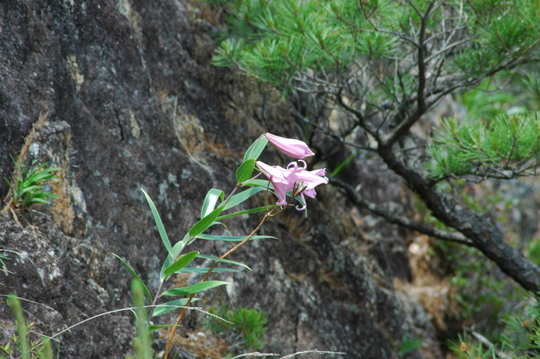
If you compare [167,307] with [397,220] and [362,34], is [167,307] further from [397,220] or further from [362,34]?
[397,220]

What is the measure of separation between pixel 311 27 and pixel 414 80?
29.2 inches

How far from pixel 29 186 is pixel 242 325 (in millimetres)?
918

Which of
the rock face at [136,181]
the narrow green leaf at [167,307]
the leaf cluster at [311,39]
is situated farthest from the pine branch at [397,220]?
the narrow green leaf at [167,307]

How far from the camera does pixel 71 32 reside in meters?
2.07

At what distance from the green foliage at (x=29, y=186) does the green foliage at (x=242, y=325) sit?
0.75m

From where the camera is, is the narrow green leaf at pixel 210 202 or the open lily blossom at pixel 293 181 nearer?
the open lily blossom at pixel 293 181

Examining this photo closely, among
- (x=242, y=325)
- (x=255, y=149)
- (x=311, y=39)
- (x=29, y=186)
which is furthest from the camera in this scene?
(x=311, y=39)

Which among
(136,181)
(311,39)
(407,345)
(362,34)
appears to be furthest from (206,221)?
(407,345)

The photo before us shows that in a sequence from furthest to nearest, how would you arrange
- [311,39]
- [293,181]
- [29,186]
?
[311,39] < [29,186] < [293,181]

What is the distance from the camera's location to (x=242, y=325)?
81.5 inches

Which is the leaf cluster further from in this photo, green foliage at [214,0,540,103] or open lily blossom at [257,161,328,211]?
open lily blossom at [257,161,328,211]

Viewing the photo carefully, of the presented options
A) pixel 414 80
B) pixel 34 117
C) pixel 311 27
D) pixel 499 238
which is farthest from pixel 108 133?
pixel 499 238

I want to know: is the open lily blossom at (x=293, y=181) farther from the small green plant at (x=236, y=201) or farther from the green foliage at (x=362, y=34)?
the green foliage at (x=362, y=34)

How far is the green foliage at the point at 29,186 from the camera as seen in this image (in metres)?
1.61
